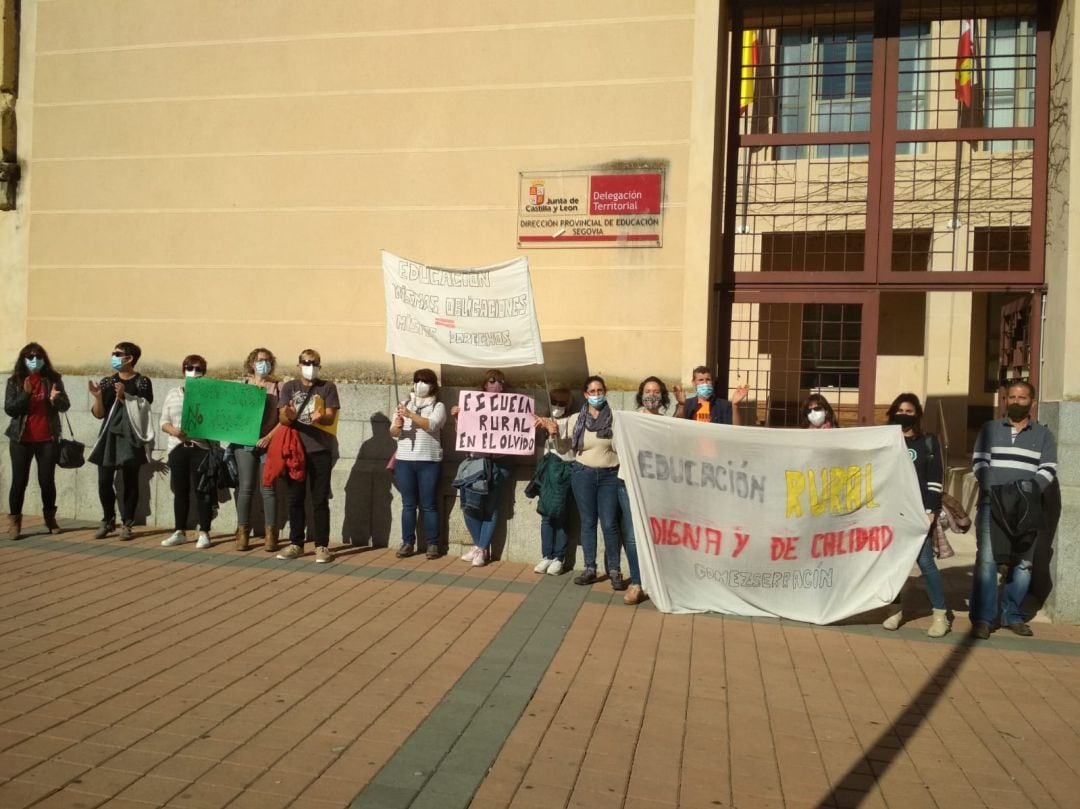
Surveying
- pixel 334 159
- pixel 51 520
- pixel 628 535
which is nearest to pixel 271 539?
pixel 51 520

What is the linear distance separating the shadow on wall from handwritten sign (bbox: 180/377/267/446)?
41.4 inches

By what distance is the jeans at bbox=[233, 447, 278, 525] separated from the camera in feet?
27.8

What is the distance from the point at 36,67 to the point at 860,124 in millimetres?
8510

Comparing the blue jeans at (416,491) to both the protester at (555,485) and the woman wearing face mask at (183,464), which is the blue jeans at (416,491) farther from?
the woman wearing face mask at (183,464)

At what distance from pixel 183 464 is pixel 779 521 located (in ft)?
17.4

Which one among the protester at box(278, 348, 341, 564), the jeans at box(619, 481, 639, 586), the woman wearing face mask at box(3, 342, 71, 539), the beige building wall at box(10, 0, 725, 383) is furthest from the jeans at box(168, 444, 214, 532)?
the jeans at box(619, 481, 639, 586)

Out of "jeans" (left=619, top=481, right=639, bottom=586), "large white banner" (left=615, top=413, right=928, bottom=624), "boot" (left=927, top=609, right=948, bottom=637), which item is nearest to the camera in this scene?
"boot" (left=927, top=609, right=948, bottom=637)

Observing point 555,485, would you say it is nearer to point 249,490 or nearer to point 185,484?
point 249,490

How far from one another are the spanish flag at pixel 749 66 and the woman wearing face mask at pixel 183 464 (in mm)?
5650

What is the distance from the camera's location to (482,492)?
8.16 m

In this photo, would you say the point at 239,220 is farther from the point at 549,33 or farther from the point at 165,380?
the point at 549,33

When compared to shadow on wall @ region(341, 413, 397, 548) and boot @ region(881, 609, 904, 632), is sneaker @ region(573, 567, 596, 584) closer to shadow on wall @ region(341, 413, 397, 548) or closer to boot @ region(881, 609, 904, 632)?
shadow on wall @ region(341, 413, 397, 548)

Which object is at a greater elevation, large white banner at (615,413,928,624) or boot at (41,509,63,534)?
large white banner at (615,413,928,624)

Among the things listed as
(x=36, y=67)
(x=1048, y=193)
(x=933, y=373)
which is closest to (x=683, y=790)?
(x=1048, y=193)
